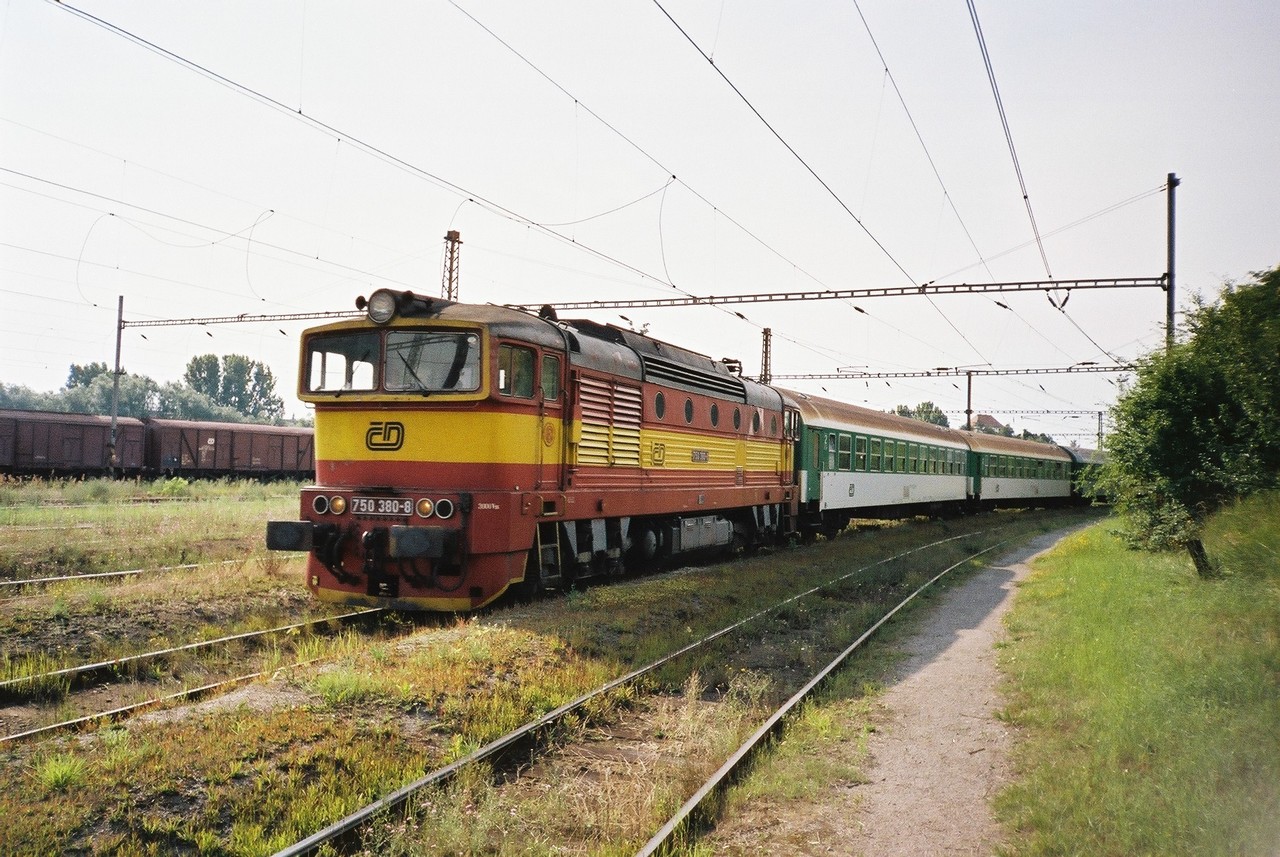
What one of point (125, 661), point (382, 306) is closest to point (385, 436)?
point (382, 306)

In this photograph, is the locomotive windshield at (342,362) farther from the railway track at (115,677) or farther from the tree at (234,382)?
the tree at (234,382)

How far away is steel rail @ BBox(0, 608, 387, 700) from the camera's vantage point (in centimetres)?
747

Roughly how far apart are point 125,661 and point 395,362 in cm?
408

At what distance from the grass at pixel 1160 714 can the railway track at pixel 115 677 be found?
5.99 metres

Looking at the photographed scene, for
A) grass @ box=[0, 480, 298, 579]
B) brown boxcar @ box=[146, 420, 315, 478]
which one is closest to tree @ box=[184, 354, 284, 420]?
brown boxcar @ box=[146, 420, 315, 478]

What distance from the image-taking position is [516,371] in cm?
1024

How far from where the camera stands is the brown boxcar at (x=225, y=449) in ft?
119

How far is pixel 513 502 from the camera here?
9.98 metres

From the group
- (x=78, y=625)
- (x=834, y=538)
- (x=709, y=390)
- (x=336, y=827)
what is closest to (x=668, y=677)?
(x=336, y=827)

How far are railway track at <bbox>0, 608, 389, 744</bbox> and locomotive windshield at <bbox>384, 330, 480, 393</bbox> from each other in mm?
2972

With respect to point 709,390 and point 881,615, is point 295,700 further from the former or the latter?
point 709,390

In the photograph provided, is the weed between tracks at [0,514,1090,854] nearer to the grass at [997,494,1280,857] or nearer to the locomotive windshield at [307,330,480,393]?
the grass at [997,494,1280,857]

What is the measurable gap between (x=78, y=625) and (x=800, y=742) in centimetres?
796

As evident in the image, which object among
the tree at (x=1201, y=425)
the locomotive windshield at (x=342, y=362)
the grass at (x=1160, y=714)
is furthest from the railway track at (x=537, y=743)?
the tree at (x=1201, y=425)
